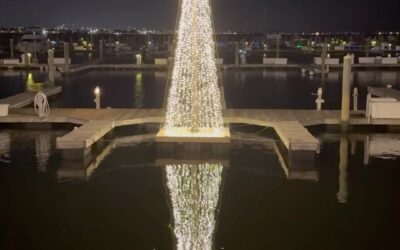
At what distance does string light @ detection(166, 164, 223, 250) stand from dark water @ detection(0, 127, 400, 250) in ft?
0.05

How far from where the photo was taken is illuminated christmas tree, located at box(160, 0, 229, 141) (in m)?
11.8

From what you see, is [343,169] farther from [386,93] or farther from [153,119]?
[386,93]

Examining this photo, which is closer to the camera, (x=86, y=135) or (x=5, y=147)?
(x=86, y=135)

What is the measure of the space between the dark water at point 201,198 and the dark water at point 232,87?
711 centimetres

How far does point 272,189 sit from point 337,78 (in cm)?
2104

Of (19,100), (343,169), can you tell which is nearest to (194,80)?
(343,169)

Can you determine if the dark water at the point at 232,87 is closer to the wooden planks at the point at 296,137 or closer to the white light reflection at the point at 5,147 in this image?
the white light reflection at the point at 5,147

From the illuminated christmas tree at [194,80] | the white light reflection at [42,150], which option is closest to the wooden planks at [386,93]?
the illuminated christmas tree at [194,80]

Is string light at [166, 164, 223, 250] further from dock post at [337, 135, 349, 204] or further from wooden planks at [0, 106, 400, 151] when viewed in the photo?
wooden planks at [0, 106, 400, 151]

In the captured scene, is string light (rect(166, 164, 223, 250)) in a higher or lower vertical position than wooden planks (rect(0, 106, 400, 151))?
lower

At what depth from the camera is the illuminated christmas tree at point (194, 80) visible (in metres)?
11.8

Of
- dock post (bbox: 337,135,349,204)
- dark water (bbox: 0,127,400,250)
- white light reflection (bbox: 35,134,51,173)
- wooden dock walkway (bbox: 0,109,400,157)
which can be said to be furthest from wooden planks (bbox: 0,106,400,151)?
dock post (bbox: 337,135,349,204)

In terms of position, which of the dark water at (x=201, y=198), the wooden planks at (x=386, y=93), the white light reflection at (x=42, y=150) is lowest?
the dark water at (x=201, y=198)

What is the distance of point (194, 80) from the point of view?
38.5ft
